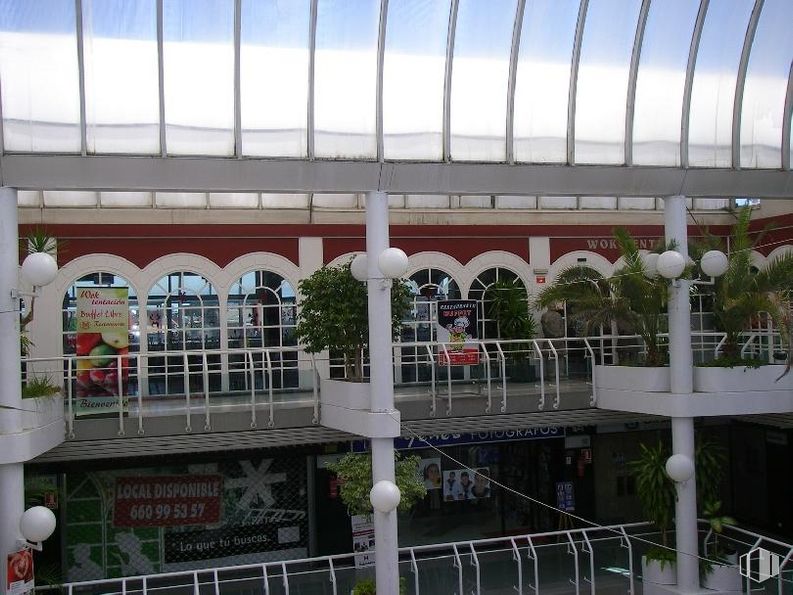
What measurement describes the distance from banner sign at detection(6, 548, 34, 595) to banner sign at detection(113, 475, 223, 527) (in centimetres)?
526

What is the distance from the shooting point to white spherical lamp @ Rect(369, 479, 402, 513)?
483 inches

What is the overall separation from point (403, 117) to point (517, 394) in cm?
518

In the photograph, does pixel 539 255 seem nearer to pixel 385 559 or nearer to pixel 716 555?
pixel 716 555

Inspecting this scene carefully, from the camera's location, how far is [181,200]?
66.6 ft

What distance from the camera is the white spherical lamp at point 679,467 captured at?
14.2 meters

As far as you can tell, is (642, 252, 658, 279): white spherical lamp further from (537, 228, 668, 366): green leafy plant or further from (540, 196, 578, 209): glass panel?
(540, 196, 578, 209): glass panel

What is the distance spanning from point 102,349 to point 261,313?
13.9 feet

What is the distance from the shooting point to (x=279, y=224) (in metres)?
20.5

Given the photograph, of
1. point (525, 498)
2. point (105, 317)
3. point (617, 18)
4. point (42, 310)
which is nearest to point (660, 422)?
point (525, 498)

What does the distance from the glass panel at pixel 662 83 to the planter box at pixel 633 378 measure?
3446 mm

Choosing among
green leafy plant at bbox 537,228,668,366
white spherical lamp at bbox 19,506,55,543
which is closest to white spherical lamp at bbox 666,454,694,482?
green leafy plant at bbox 537,228,668,366

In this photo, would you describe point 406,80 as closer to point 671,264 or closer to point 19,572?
point 671,264

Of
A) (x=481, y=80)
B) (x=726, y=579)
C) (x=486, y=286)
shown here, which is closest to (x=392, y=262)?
(x=481, y=80)

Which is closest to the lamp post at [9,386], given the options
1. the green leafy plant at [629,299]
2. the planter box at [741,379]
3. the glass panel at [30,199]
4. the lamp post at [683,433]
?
Answer: the glass panel at [30,199]
